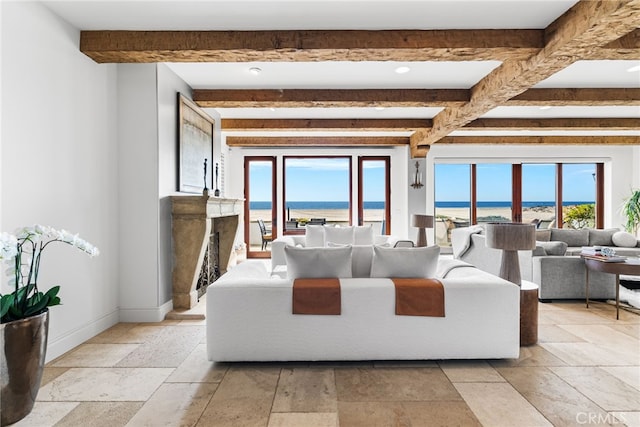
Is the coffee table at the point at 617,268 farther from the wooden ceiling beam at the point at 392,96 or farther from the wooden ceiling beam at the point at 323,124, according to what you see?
the wooden ceiling beam at the point at 323,124

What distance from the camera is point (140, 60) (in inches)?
131

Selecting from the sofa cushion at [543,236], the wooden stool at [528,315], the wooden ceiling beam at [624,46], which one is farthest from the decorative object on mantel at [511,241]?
the sofa cushion at [543,236]

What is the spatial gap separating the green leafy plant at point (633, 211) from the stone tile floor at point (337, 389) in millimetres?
5889

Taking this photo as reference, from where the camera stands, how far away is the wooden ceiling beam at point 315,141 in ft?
25.7

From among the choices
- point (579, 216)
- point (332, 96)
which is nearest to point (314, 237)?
point (332, 96)

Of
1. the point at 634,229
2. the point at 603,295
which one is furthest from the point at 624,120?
the point at 603,295

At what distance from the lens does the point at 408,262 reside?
2951mm

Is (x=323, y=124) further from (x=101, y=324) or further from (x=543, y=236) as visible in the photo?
(x=101, y=324)

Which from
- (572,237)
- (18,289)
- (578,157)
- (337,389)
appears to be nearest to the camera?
(18,289)

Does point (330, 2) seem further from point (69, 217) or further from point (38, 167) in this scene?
point (69, 217)

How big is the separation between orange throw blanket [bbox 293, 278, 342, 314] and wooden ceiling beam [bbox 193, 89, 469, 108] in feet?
9.42

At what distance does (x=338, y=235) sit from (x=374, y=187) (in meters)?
3.30

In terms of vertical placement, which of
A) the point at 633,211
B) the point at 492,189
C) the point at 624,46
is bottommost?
the point at 633,211

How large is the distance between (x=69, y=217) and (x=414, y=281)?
2803mm
